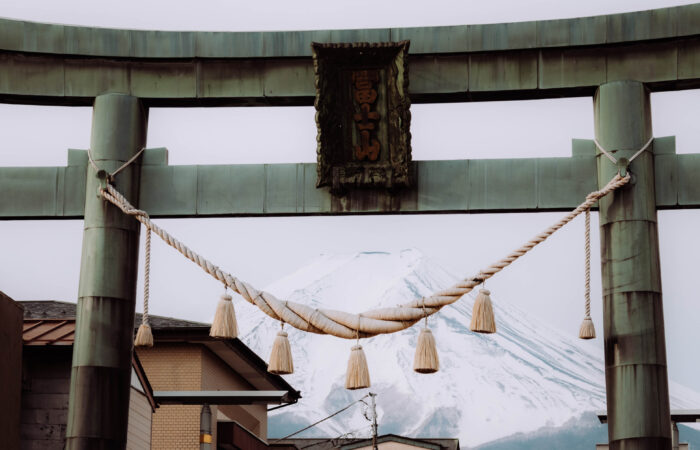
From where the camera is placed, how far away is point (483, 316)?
9.63 meters

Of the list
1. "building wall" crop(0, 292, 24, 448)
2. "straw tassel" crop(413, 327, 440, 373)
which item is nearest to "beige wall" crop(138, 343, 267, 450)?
"building wall" crop(0, 292, 24, 448)

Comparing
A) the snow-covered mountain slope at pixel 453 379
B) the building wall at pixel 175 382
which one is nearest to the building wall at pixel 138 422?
the building wall at pixel 175 382

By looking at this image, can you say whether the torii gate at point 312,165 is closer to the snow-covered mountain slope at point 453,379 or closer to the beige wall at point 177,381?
the beige wall at point 177,381

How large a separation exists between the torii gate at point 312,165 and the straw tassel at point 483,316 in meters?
0.93

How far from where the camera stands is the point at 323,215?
34.2 ft

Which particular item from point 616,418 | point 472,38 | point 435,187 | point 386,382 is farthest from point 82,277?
point 386,382

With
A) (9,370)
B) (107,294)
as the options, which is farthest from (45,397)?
(107,294)

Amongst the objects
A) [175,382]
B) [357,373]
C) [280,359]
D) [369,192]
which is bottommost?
[357,373]

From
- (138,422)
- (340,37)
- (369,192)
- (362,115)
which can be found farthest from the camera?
(138,422)

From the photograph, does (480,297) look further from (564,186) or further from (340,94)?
(340,94)

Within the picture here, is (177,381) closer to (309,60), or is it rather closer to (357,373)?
(309,60)

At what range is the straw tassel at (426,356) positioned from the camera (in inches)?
377

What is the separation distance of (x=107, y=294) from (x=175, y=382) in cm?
1329

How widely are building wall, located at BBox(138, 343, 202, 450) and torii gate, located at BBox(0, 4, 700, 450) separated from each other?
12.7m
